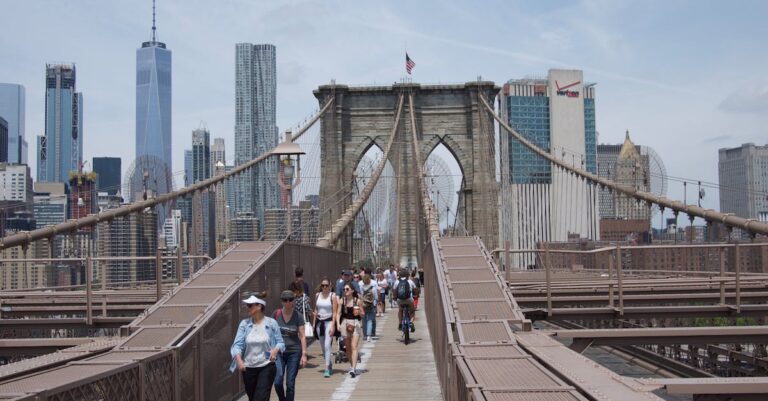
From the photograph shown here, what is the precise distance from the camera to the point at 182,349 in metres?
9.43

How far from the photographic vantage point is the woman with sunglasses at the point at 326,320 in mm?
13227

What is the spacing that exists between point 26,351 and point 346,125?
40.0 metres

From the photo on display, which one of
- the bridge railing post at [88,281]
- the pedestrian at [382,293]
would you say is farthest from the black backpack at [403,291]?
the pedestrian at [382,293]

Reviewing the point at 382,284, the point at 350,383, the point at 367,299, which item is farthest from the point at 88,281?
the point at 382,284

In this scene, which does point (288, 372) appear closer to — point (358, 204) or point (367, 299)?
point (367, 299)

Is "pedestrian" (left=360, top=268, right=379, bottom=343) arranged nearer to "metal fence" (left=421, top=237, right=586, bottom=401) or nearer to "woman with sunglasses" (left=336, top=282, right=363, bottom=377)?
"woman with sunglasses" (left=336, top=282, right=363, bottom=377)

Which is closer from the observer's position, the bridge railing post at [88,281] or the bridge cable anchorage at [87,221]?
the bridge railing post at [88,281]

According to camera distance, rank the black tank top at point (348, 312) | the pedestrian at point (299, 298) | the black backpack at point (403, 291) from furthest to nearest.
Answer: the black backpack at point (403, 291)
the black tank top at point (348, 312)
the pedestrian at point (299, 298)

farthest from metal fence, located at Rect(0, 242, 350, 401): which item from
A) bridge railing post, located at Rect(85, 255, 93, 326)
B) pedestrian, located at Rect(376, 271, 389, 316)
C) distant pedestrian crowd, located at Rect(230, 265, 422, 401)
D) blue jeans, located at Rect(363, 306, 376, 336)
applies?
pedestrian, located at Rect(376, 271, 389, 316)

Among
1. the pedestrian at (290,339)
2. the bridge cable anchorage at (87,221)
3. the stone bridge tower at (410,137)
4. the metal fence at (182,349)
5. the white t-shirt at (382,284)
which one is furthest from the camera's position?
the stone bridge tower at (410,137)

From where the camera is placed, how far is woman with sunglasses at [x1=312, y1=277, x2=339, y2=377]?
13227 mm

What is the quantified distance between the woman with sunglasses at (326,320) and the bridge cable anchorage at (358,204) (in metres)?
10.9

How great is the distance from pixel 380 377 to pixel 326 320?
1181 mm

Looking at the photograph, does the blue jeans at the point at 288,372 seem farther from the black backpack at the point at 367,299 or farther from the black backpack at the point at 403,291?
the black backpack at the point at 403,291
